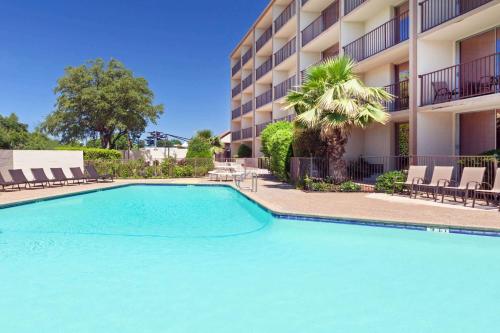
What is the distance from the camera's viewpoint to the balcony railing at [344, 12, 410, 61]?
16.2 m

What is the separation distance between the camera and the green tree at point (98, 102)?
3053cm

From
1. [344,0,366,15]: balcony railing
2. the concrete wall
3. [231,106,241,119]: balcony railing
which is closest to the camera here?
the concrete wall

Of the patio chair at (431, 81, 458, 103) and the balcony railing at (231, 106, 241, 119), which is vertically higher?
the balcony railing at (231, 106, 241, 119)

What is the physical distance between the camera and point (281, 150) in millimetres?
17562

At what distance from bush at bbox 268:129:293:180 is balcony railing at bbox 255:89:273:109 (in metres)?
12.7

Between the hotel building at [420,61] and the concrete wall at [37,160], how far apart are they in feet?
41.6

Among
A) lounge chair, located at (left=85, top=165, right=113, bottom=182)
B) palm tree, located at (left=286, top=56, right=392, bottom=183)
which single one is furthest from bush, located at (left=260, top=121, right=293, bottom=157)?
lounge chair, located at (left=85, top=165, right=113, bottom=182)

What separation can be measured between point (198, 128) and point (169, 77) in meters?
8.00

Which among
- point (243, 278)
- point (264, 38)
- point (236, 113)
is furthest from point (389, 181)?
point (236, 113)

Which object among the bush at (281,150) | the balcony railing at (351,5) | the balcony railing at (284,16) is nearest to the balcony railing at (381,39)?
the balcony railing at (351,5)

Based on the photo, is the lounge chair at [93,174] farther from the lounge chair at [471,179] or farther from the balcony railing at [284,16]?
the balcony railing at [284,16]

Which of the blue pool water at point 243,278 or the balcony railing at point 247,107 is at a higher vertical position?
the balcony railing at point 247,107

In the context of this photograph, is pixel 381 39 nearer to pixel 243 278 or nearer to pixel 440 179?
pixel 440 179

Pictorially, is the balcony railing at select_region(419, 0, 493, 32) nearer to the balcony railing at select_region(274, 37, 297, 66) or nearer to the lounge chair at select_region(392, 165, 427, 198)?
the lounge chair at select_region(392, 165, 427, 198)
